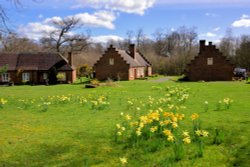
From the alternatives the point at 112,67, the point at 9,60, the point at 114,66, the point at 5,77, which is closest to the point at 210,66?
the point at 114,66

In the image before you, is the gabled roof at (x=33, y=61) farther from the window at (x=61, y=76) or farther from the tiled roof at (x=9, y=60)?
the window at (x=61, y=76)

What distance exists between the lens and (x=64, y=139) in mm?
9641

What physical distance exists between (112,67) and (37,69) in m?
12.4

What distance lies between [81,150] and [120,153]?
3.71 feet

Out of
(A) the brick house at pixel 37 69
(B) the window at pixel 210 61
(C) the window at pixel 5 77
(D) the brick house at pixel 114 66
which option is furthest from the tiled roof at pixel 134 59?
(C) the window at pixel 5 77

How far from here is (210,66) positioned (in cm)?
4694

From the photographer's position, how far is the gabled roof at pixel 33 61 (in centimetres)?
5140

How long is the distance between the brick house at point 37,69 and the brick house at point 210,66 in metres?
19.5

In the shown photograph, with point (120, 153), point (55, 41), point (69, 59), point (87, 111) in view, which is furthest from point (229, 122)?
point (55, 41)

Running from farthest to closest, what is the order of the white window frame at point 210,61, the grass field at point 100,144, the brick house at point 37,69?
the brick house at point 37,69 → the white window frame at point 210,61 → the grass field at point 100,144

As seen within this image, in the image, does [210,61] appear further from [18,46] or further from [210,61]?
[18,46]

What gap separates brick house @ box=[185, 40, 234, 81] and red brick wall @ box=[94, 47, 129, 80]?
1084 cm

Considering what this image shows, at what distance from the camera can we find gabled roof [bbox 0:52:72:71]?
51.4 m

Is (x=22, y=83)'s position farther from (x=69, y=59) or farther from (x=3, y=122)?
(x=3, y=122)
